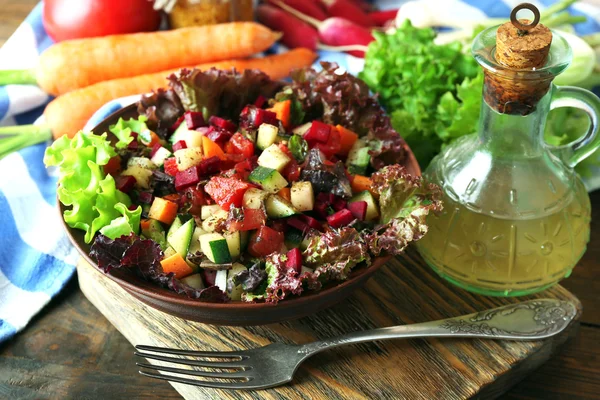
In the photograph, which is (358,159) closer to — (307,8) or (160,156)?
(160,156)

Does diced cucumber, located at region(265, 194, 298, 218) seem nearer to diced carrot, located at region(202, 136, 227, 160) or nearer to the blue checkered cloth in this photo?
diced carrot, located at region(202, 136, 227, 160)

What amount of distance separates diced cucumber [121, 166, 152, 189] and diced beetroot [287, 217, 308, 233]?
49cm

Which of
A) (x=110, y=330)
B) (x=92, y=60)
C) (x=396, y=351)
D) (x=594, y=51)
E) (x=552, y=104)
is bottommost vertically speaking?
(x=110, y=330)

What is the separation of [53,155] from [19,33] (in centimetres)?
152

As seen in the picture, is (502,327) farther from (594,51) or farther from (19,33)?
(19,33)

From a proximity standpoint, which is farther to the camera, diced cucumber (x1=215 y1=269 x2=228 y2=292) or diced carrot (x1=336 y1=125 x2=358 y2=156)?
diced carrot (x1=336 y1=125 x2=358 y2=156)

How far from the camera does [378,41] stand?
9.70ft

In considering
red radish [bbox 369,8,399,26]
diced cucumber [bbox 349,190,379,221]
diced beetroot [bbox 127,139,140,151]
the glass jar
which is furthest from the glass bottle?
red radish [bbox 369,8,399,26]

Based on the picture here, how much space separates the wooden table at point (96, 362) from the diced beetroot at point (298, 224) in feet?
2.09

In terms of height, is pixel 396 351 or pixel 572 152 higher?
pixel 572 152

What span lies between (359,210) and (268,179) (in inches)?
11.5

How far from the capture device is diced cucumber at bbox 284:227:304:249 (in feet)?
6.61

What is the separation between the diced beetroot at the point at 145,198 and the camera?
211cm

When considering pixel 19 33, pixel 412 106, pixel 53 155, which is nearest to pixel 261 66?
pixel 412 106
